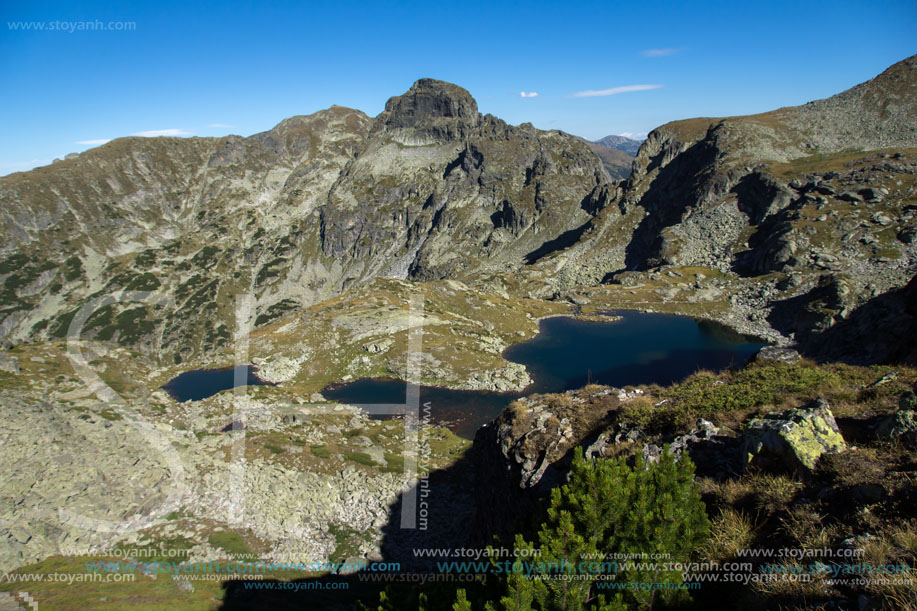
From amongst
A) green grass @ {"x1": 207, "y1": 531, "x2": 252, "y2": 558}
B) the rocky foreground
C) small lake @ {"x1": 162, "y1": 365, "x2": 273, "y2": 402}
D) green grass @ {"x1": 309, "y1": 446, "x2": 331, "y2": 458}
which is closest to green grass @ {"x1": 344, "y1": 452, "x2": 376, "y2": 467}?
the rocky foreground

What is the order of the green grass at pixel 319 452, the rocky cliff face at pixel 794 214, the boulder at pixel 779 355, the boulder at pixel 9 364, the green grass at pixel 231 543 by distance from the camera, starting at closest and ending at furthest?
the boulder at pixel 779 355, the green grass at pixel 231 543, the green grass at pixel 319 452, the boulder at pixel 9 364, the rocky cliff face at pixel 794 214

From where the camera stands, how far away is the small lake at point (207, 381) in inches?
3135

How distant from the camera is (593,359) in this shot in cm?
9156

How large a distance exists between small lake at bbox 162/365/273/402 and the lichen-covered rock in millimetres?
79456

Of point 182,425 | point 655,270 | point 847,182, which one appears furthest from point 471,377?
point 847,182

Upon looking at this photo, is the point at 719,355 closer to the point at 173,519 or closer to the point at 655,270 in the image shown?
the point at 655,270

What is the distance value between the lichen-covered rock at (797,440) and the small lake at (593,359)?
51372 millimetres

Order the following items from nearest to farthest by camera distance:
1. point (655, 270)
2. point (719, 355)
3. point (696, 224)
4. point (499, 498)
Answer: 1. point (499, 498)
2. point (719, 355)
3. point (655, 270)
4. point (696, 224)

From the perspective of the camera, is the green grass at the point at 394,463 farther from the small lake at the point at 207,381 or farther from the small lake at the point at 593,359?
the small lake at the point at 207,381

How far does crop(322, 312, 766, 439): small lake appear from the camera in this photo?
73.1 m

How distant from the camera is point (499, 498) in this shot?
24641 mm

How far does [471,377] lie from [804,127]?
194 meters

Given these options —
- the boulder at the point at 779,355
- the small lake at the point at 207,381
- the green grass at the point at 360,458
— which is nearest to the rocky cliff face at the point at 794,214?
the boulder at the point at 779,355

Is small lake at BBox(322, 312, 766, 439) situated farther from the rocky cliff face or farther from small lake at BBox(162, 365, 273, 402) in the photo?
the rocky cliff face
